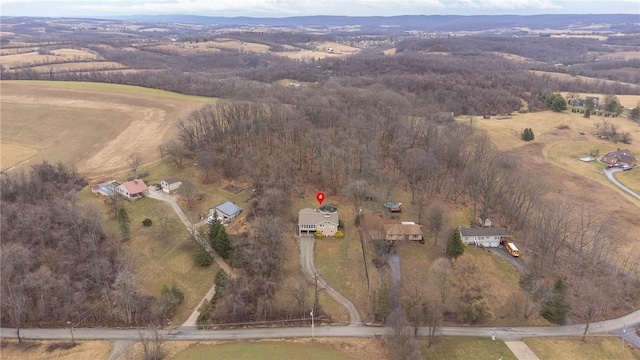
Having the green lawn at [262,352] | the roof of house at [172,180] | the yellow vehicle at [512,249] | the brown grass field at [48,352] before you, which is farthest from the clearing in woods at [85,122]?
the yellow vehicle at [512,249]

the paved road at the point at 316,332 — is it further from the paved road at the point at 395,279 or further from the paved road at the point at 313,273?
the paved road at the point at 395,279

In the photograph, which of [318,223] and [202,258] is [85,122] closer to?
[202,258]

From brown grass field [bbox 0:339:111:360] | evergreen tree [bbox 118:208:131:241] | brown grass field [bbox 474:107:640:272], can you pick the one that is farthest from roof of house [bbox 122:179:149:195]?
brown grass field [bbox 474:107:640:272]

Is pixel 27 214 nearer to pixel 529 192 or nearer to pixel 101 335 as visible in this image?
pixel 101 335

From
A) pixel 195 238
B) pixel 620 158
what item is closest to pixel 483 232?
pixel 195 238

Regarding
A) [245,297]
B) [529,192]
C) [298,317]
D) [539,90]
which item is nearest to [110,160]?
[245,297]

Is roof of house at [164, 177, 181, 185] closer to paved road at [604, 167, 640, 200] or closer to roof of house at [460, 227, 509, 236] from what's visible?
roof of house at [460, 227, 509, 236]
